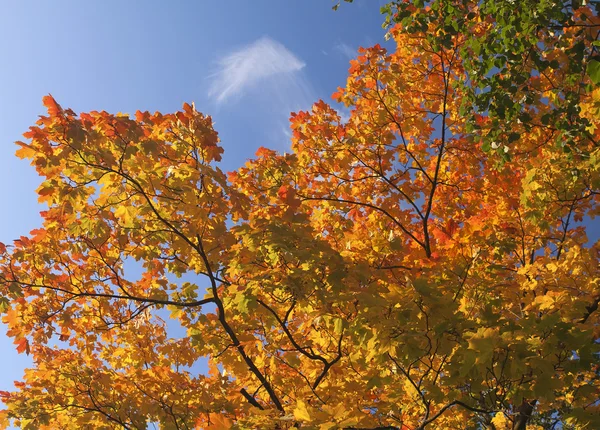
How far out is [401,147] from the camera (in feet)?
28.8

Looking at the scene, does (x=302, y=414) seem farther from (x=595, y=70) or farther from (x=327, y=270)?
(x=595, y=70)

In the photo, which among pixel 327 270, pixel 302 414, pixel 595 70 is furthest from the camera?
pixel 327 270

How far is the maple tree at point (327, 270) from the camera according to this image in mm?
4316

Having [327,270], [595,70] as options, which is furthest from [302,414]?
[595,70]

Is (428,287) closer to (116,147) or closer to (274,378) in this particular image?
(274,378)

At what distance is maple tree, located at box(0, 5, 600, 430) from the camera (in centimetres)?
432

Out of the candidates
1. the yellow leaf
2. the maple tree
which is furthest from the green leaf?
the yellow leaf

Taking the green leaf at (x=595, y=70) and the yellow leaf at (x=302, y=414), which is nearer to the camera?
the green leaf at (x=595, y=70)

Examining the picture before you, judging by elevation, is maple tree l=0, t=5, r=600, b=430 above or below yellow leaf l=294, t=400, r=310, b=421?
above

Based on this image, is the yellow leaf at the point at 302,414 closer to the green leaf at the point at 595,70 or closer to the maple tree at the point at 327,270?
the maple tree at the point at 327,270

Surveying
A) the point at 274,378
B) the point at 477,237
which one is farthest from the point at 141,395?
the point at 477,237

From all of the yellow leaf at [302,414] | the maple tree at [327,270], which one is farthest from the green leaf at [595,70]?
the yellow leaf at [302,414]

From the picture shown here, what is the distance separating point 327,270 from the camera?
4.95 m

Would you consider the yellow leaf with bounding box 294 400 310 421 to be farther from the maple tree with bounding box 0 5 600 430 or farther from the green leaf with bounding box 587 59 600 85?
the green leaf with bounding box 587 59 600 85
